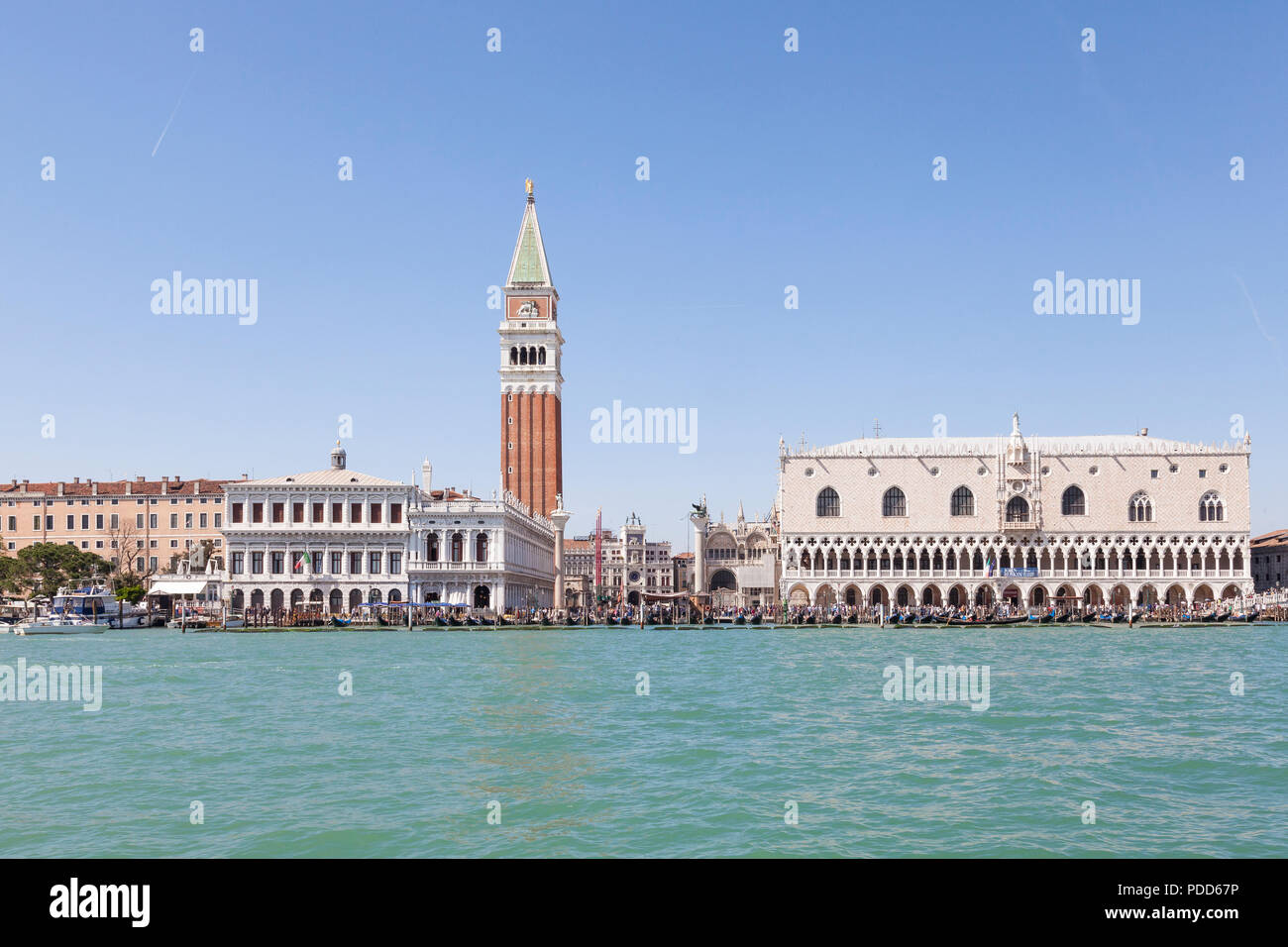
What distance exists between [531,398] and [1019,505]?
1378 inches

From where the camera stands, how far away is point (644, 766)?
15219mm

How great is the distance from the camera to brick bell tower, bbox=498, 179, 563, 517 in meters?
81.2

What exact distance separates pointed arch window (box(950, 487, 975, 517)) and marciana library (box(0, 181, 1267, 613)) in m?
0.09

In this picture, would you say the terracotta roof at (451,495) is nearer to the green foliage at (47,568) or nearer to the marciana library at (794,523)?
the marciana library at (794,523)

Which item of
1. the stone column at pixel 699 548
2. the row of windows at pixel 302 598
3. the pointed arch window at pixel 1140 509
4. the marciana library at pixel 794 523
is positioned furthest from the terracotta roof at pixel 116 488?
the pointed arch window at pixel 1140 509

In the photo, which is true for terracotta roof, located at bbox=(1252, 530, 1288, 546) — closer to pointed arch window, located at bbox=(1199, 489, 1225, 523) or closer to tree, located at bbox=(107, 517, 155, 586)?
pointed arch window, located at bbox=(1199, 489, 1225, 523)

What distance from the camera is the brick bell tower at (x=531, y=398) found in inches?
3199

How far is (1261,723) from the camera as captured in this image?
1938cm

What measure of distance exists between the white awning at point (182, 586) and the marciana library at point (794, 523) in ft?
0.58

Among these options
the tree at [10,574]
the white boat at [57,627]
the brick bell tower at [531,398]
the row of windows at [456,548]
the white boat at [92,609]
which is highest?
the brick bell tower at [531,398]

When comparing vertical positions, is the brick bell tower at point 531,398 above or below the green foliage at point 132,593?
above

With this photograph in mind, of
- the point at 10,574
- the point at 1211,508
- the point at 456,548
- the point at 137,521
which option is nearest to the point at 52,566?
the point at 10,574
